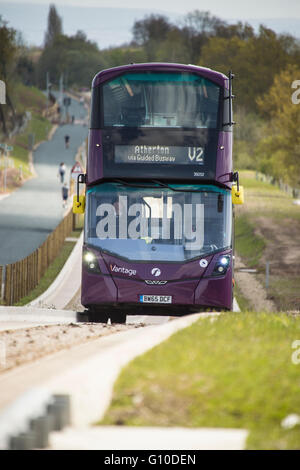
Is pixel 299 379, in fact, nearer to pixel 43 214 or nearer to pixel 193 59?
pixel 43 214

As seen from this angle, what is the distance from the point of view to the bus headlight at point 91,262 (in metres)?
17.7

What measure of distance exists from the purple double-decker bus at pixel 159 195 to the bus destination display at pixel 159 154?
19 mm

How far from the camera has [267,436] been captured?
7730 millimetres

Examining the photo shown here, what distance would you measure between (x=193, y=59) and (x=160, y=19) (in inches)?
2144

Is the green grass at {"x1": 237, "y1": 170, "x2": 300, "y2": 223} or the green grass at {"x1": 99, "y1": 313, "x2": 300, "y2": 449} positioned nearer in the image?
the green grass at {"x1": 99, "y1": 313, "x2": 300, "y2": 449}

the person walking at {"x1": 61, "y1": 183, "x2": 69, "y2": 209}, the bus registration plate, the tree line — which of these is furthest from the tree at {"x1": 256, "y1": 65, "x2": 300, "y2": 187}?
the bus registration plate

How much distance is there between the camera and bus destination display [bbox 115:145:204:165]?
56.7 ft

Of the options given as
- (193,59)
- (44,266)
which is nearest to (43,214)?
(44,266)

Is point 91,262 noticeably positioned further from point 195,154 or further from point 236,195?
point 236,195

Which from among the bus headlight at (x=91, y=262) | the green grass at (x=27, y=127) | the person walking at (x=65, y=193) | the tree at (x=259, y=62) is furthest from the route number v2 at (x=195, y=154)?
the tree at (x=259, y=62)

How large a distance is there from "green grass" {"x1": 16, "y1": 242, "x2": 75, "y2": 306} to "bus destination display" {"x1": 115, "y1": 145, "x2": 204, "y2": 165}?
32.6 feet

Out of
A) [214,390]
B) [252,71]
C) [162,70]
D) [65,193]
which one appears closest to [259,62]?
[252,71]

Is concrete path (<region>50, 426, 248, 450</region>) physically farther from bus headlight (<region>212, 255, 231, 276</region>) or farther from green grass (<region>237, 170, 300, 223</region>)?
green grass (<region>237, 170, 300, 223</region>)

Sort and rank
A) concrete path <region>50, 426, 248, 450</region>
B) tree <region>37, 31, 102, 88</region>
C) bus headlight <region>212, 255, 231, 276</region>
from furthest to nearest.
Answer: tree <region>37, 31, 102, 88</region>, bus headlight <region>212, 255, 231, 276</region>, concrete path <region>50, 426, 248, 450</region>
